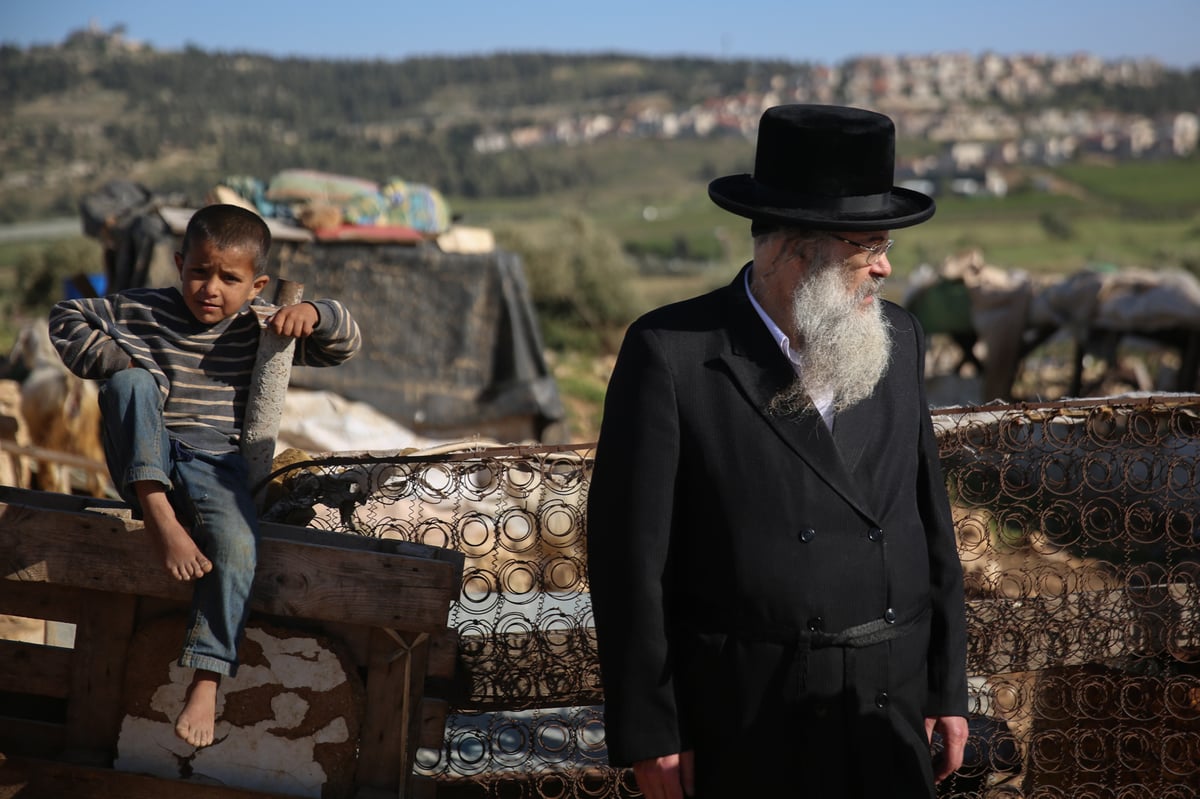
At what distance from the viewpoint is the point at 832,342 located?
2359 millimetres

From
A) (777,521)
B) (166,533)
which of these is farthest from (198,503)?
(777,521)

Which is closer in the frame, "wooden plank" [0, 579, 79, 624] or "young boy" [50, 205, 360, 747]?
"young boy" [50, 205, 360, 747]

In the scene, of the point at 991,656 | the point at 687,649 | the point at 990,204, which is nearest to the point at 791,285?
the point at 687,649

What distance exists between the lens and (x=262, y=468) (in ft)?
9.71

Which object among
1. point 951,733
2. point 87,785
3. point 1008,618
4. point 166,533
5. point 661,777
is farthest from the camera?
point 1008,618

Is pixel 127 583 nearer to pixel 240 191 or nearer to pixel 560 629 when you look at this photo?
pixel 560 629

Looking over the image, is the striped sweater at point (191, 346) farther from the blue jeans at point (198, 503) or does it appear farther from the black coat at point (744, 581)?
the black coat at point (744, 581)

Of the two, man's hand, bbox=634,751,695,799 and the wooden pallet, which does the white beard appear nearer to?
man's hand, bbox=634,751,695,799

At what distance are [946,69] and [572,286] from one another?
130 m

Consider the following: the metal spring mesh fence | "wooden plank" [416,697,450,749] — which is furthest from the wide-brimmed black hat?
"wooden plank" [416,697,450,749]

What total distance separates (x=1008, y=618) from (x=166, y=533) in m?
2.44

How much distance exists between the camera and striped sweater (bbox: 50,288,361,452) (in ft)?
9.12

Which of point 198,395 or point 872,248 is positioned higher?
point 872,248

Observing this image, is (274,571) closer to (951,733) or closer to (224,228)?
(224,228)
